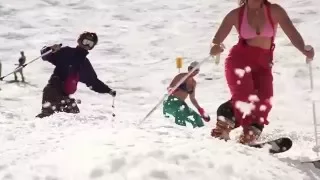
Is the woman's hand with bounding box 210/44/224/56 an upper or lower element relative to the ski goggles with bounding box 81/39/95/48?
upper

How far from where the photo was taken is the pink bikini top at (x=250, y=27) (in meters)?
4.66

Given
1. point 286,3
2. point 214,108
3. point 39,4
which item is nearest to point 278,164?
point 214,108

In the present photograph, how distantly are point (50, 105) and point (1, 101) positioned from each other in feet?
16.3

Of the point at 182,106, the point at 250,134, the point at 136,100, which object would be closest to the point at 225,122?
the point at 250,134

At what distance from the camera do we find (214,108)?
10.7 metres

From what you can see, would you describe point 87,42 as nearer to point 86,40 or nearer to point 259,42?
point 86,40

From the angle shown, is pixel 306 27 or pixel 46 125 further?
pixel 306 27

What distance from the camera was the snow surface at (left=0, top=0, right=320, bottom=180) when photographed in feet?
9.37

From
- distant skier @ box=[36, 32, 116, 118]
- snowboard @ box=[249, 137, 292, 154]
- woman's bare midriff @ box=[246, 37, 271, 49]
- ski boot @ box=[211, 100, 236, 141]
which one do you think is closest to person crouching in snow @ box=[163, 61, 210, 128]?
distant skier @ box=[36, 32, 116, 118]

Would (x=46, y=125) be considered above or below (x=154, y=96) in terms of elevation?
above

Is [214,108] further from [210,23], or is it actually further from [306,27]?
[210,23]

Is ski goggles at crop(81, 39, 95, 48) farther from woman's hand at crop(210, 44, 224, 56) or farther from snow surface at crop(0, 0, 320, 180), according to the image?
woman's hand at crop(210, 44, 224, 56)

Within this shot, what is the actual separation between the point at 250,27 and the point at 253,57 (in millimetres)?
241

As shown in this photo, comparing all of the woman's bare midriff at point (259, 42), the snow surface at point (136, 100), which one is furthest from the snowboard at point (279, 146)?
the woman's bare midriff at point (259, 42)
